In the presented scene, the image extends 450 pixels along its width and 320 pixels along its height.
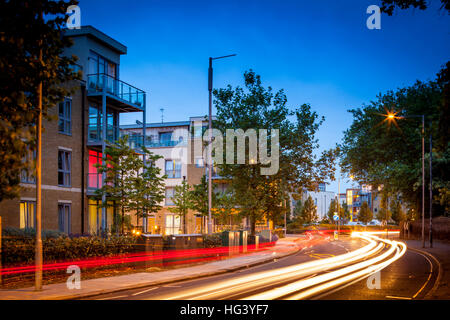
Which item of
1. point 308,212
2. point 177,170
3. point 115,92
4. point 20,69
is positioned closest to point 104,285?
point 20,69

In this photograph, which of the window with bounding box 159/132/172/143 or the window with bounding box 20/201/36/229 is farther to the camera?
the window with bounding box 159/132/172/143

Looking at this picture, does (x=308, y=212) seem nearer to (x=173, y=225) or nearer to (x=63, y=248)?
(x=173, y=225)

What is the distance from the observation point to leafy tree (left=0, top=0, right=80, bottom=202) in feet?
29.3

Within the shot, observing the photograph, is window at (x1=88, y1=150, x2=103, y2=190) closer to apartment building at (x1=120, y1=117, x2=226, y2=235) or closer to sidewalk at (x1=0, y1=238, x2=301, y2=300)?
sidewalk at (x1=0, y1=238, x2=301, y2=300)

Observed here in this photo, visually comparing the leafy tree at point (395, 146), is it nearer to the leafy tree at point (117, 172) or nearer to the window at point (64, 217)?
the leafy tree at point (117, 172)

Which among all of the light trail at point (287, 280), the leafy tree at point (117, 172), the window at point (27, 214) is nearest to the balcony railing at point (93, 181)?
the leafy tree at point (117, 172)

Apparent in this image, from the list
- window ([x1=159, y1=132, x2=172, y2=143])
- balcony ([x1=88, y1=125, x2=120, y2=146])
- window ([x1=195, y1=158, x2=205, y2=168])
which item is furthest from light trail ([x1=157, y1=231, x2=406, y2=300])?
window ([x1=159, y1=132, x2=172, y2=143])

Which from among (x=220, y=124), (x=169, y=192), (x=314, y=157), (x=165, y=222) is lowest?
(x=165, y=222)

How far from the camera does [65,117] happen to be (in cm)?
2717

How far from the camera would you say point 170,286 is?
1530cm

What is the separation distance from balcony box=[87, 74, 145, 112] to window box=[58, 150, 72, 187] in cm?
422
